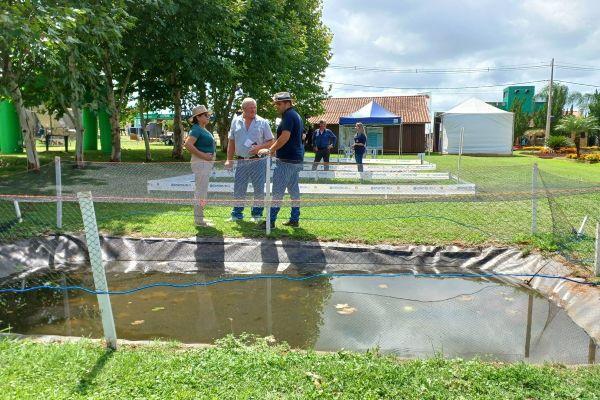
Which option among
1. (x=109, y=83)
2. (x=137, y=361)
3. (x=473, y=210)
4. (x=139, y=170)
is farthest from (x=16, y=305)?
(x=109, y=83)

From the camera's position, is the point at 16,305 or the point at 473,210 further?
the point at 473,210

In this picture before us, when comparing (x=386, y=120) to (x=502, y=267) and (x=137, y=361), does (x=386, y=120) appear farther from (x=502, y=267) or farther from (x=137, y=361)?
(x=137, y=361)

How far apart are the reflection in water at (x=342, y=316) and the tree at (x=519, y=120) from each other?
140ft

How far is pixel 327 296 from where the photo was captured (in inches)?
208

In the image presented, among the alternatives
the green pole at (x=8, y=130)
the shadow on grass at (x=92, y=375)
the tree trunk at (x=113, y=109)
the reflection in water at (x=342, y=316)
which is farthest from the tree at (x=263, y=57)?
the shadow on grass at (x=92, y=375)

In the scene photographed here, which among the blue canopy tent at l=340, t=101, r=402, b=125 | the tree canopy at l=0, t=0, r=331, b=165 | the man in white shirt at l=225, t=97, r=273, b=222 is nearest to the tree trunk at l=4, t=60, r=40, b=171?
the tree canopy at l=0, t=0, r=331, b=165

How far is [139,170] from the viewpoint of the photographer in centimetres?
780

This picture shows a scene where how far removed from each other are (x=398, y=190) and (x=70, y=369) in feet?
27.9

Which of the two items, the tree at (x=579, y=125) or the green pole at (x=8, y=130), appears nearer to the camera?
the green pole at (x=8, y=130)

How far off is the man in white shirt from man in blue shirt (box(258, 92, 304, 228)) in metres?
0.25

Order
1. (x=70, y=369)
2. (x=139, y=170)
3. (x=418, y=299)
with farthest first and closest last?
(x=139, y=170)
(x=418, y=299)
(x=70, y=369)

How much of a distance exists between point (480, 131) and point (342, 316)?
3240 cm

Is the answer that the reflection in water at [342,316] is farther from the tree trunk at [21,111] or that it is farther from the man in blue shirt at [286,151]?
the tree trunk at [21,111]

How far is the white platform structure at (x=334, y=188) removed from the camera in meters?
8.02
